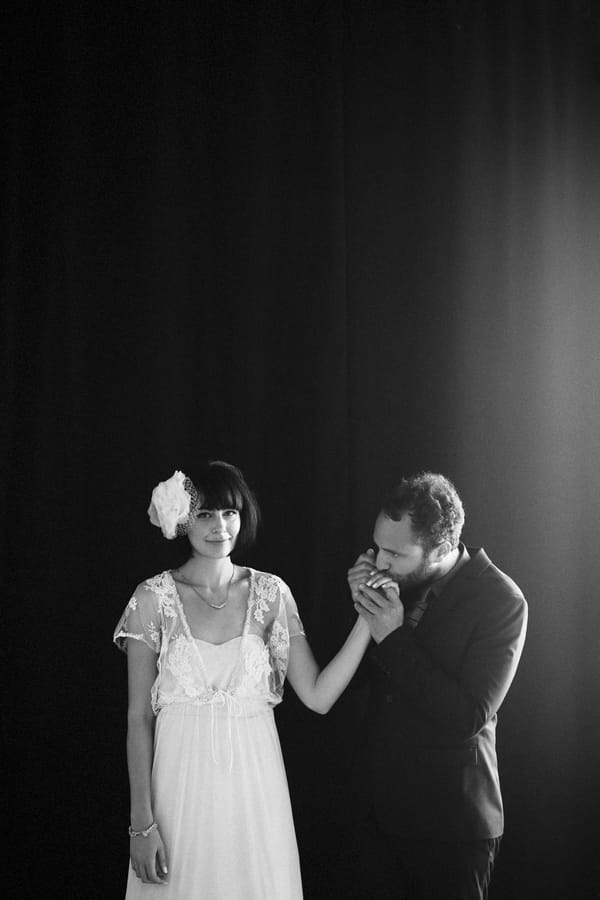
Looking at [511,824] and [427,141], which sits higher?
[427,141]

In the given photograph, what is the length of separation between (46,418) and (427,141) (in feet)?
4.71

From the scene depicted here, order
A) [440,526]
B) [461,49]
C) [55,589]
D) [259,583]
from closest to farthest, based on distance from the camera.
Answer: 1. [440,526]
2. [259,583]
3. [55,589]
4. [461,49]

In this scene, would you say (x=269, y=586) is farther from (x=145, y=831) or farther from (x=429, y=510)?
(x=145, y=831)

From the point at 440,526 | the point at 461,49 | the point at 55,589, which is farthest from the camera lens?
the point at 461,49

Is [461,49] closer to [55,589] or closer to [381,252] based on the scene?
[381,252]

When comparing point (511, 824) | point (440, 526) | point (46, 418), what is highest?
point (46, 418)

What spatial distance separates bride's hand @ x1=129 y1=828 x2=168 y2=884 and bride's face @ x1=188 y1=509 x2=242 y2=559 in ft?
2.12

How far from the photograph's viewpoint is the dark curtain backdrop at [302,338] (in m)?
2.59

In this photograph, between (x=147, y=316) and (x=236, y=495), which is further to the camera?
(x=147, y=316)

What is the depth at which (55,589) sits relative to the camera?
2.58 m

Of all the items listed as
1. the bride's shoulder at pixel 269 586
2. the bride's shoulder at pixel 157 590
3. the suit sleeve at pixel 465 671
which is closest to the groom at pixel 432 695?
the suit sleeve at pixel 465 671

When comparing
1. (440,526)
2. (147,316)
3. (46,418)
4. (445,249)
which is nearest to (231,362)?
(147,316)

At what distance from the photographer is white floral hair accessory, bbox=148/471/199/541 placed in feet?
6.95

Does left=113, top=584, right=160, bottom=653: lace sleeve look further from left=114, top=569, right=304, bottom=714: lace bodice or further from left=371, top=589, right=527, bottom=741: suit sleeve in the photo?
left=371, top=589, right=527, bottom=741: suit sleeve
